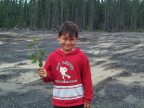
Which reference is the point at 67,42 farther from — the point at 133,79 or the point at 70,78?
the point at 133,79

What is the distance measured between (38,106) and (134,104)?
245cm

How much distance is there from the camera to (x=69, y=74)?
2088 mm

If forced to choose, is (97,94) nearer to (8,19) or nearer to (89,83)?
(89,83)

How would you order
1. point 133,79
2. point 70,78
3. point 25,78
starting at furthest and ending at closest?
point 25,78
point 133,79
point 70,78

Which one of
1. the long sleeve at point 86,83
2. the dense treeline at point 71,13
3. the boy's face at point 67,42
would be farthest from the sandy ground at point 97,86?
the dense treeline at point 71,13

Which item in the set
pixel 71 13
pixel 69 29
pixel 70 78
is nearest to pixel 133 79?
pixel 70 78

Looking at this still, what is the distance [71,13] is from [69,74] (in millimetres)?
52572

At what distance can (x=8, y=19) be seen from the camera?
145 ft

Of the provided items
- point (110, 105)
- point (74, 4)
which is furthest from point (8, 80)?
point (74, 4)

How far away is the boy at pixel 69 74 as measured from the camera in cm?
208

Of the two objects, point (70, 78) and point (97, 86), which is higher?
point (70, 78)

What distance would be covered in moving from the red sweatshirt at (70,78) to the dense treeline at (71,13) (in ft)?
143

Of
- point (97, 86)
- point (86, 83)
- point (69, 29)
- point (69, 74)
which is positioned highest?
point (69, 29)

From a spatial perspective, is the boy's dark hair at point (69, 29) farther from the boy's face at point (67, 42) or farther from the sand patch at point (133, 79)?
the sand patch at point (133, 79)
